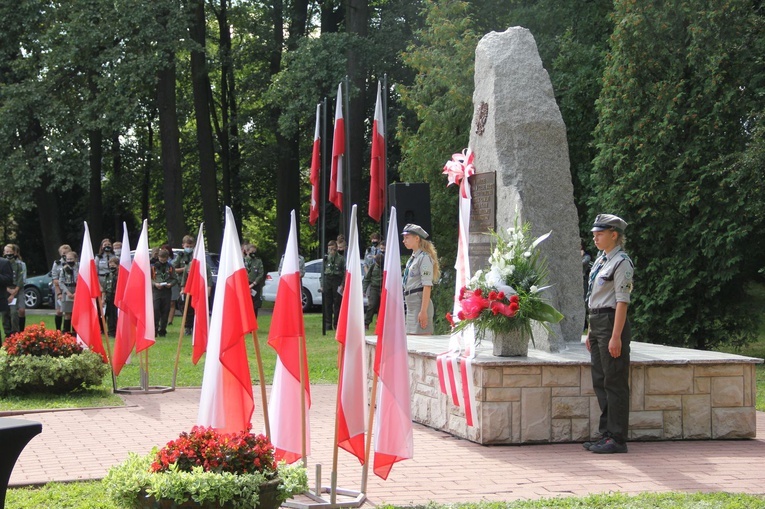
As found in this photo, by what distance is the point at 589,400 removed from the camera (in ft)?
29.8

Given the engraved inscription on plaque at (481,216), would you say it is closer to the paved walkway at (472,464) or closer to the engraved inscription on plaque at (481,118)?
the engraved inscription on plaque at (481,118)

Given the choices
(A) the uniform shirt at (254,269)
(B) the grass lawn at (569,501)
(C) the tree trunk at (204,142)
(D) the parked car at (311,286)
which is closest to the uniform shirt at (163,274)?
(A) the uniform shirt at (254,269)

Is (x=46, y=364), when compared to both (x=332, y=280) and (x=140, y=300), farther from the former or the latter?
(x=332, y=280)

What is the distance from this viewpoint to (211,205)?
30.9m

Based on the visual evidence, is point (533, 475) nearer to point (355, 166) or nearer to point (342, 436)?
point (342, 436)

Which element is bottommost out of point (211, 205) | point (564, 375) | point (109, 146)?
point (564, 375)

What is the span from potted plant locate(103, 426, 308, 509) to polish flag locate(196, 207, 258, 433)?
18.8 inches

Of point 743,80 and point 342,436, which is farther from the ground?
point 743,80

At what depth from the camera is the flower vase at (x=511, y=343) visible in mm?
9258

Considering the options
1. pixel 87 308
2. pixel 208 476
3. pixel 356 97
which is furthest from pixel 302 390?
pixel 356 97

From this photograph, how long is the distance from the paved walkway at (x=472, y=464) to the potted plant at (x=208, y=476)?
1126 mm

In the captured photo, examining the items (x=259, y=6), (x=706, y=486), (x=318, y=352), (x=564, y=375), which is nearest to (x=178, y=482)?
(x=706, y=486)

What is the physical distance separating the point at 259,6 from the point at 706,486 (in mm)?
32568

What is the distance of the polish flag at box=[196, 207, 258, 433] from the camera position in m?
6.46
